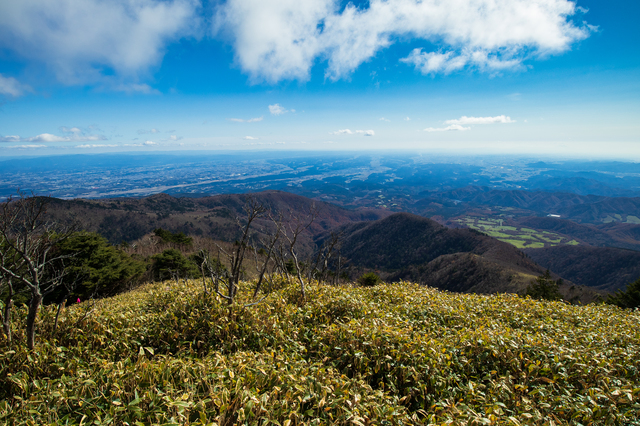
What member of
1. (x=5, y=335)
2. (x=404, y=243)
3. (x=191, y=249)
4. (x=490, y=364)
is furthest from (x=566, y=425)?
(x=404, y=243)

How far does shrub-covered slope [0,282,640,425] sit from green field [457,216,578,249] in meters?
138

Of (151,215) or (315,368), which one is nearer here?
(315,368)

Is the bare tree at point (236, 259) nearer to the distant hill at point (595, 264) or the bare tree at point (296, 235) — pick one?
the bare tree at point (296, 235)

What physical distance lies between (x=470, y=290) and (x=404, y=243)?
54919 mm

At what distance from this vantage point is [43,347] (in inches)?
161

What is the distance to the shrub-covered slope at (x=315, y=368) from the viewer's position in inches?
106

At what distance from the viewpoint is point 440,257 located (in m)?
74.2

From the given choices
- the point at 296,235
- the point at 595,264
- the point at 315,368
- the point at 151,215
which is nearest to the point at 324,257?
the point at 296,235

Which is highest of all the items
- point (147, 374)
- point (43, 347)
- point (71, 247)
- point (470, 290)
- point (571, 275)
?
point (147, 374)

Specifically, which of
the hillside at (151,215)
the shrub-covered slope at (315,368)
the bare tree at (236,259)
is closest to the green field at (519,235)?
the hillside at (151,215)

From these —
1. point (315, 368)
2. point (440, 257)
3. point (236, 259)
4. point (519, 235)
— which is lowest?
point (519, 235)

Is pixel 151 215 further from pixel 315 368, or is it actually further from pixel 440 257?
pixel 315 368

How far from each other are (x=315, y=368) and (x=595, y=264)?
121054mm

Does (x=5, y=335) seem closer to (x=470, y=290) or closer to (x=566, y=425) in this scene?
(x=566, y=425)
